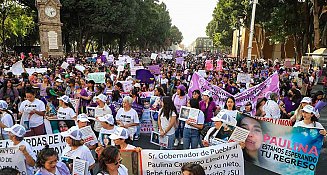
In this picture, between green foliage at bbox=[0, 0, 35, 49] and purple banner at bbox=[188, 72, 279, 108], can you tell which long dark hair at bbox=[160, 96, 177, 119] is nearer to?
purple banner at bbox=[188, 72, 279, 108]

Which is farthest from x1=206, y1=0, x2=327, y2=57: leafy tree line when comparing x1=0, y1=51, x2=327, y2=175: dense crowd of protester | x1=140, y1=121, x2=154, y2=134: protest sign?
x1=140, y1=121, x2=154, y2=134: protest sign

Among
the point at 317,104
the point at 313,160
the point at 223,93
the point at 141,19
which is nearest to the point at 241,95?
the point at 223,93

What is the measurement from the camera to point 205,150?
4.74 m

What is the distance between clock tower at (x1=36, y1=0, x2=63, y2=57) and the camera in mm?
Result: 26297

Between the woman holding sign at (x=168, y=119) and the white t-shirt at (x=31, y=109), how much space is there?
96.3 inches

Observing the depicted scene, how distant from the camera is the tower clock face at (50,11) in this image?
2648 cm

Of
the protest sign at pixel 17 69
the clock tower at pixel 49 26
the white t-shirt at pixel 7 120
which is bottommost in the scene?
the white t-shirt at pixel 7 120

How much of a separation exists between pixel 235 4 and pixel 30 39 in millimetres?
33407

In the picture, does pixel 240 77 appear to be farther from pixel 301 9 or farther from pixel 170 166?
pixel 301 9

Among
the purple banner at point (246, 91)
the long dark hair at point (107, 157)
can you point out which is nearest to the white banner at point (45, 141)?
the long dark hair at point (107, 157)

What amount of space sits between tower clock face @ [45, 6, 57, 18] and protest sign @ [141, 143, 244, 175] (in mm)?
24952

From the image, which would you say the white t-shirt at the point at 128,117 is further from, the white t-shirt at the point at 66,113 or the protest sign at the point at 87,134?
the protest sign at the point at 87,134

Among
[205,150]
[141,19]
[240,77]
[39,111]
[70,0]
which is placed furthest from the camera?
[141,19]

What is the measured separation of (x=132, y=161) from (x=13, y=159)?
5.14 feet
